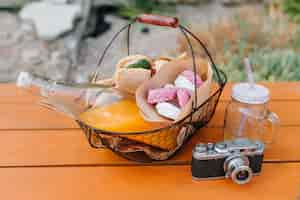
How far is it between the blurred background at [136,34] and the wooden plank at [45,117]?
A: 950 mm

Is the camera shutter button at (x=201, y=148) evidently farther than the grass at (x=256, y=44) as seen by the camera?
No

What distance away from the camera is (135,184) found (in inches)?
36.2

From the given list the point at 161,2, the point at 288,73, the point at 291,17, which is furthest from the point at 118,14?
the point at 288,73

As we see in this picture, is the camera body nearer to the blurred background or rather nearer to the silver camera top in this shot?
A: the silver camera top

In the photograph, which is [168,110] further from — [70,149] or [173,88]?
[70,149]

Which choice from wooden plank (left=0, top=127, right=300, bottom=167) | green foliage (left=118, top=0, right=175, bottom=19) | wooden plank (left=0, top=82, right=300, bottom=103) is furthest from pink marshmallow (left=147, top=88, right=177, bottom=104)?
green foliage (left=118, top=0, right=175, bottom=19)

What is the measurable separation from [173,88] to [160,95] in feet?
0.11

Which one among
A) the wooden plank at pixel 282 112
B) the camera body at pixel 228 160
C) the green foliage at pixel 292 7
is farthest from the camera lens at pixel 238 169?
the green foliage at pixel 292 7

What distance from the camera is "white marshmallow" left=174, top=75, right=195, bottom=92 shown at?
99 cm

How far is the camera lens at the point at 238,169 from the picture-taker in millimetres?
898

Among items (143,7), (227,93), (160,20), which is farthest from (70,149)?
(143,7)

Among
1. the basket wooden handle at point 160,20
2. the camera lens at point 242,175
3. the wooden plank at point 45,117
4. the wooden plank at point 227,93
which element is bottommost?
the camera lens at point 242,175

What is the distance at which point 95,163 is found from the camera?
98cm

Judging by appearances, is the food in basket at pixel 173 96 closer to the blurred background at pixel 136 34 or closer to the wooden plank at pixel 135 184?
the wooden plank at pixel 135 184
